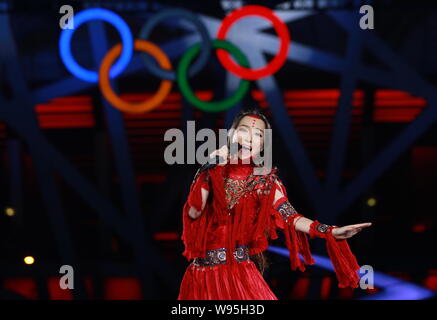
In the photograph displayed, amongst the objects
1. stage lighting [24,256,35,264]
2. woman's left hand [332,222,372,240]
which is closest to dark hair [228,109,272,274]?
woman's left hand [332,222,372,240]

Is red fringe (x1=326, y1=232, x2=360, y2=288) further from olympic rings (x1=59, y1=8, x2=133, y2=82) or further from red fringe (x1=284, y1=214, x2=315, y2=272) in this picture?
olympic rings (x1=59, y1=8, x2=133, y2=82)

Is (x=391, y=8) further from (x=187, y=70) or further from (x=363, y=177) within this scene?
(x=187, y=70)

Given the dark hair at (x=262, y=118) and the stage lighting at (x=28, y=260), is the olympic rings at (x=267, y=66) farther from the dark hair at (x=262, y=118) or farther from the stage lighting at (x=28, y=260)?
the stage lighting at (x=28, y=260)

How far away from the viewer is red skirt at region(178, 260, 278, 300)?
2867 millimetres

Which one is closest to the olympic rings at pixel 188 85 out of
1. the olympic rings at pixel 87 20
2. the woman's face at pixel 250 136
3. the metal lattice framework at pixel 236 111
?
the metal lattice framework at pixel 236 111

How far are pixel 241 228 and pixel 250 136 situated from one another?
1.60 feet

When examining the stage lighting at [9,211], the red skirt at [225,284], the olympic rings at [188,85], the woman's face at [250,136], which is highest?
the olympic rings at [188,85]

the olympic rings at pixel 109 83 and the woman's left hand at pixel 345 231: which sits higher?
the olympic rings at pixel 109 83

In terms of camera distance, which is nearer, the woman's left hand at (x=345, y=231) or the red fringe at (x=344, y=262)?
the woman's left hand at (x=345, y=231)

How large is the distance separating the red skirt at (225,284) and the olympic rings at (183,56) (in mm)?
3289

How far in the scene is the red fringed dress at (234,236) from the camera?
2873 millimetres

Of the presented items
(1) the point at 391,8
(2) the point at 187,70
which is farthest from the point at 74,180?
(1) the point at 391,8

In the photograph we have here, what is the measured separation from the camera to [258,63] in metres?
6.46
